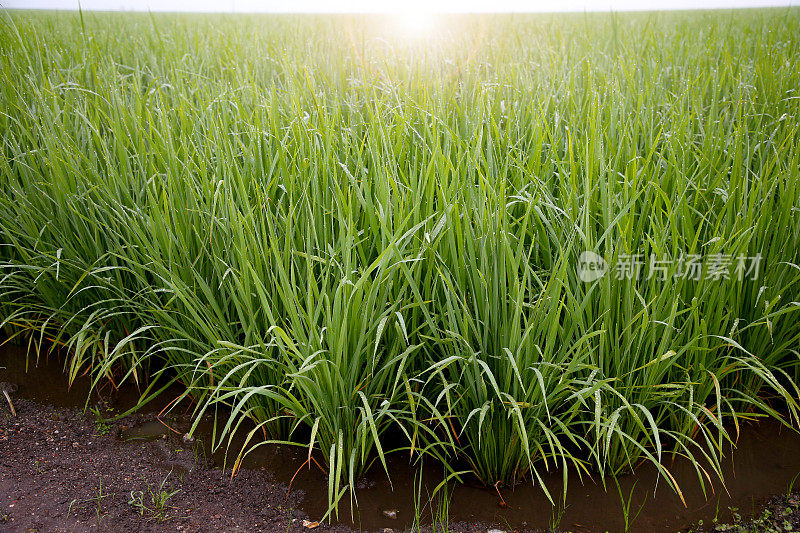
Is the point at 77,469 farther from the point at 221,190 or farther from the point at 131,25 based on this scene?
the point at 131,25

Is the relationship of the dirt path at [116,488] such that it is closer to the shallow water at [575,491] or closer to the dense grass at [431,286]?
the shallow water at [575,491]

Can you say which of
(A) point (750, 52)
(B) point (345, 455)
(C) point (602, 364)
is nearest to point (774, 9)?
(A) point (750, 52)

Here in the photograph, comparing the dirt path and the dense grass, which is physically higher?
the dense grass

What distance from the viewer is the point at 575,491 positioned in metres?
1.60

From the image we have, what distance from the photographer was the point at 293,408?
1.54 metres
